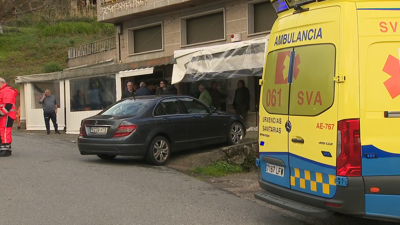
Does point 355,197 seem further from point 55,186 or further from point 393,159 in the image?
point 55,186

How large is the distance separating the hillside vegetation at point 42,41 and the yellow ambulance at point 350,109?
27798mm

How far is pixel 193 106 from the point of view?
11.0 m

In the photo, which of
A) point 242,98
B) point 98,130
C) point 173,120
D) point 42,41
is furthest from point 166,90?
point 42,41

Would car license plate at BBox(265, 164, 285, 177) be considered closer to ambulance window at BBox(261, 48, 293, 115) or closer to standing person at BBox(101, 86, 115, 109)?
ambulance window at BBox(261, 48, 293, 115)

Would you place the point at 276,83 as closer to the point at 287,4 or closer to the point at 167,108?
the point at 287,4

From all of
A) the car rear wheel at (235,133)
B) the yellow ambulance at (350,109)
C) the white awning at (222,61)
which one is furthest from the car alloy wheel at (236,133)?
the yellow ambulance at (350,109)

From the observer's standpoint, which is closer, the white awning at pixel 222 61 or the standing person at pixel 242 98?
the white awning at pixel 222 61

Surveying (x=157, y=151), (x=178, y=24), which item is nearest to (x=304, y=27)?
(x=157, y=151)

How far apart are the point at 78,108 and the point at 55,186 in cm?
1046

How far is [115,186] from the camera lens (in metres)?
7.58

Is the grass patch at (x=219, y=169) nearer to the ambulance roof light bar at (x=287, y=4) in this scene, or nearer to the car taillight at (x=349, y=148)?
the ambulance roof light bar at (x=287, y=4)

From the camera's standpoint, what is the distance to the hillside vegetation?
3362cm

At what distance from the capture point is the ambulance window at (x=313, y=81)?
470 cm

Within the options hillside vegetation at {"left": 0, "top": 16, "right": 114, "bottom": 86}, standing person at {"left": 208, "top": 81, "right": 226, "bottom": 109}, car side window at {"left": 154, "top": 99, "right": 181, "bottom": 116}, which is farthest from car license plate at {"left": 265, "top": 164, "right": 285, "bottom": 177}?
hillside vegetation at {"left": 0, "top": 16, "right": 114, "bottom": 86}
